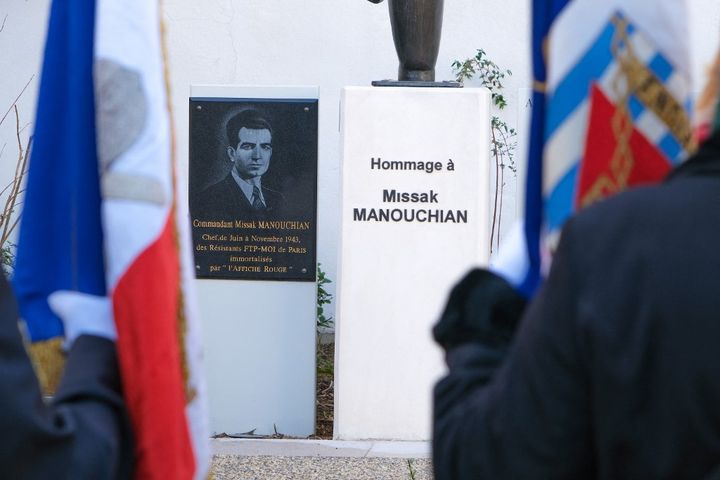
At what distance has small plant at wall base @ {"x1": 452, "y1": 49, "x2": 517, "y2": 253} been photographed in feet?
24.8

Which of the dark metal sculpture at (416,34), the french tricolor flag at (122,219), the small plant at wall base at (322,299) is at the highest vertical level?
the dark metal sculpture at (416,34)

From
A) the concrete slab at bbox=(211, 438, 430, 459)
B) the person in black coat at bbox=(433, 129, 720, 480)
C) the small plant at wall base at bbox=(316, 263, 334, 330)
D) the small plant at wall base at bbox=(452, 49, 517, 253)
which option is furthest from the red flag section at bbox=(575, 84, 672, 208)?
the small plant at wall base at bbox=(452, 49, 517, 253)

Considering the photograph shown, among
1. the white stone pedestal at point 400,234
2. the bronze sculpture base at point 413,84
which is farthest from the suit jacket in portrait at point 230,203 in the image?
the bronze sculpture base at point 413,84

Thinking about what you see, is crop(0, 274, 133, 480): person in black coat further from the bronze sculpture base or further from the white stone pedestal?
the bronze sculpture base

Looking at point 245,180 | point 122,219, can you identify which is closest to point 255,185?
point 245,180

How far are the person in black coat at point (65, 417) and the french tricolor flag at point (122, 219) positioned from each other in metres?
0.03

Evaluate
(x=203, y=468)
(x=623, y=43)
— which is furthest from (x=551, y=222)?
(x=203, y=468)

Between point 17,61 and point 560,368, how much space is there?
723cm

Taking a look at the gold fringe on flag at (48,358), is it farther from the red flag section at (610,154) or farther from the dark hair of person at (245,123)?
the dark hair of person at (245,123)

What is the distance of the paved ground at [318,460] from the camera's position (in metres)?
4.48

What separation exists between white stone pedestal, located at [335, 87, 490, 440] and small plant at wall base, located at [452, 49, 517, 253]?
93.1 inches

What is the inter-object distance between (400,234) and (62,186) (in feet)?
12.2

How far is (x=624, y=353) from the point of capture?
3.61ft

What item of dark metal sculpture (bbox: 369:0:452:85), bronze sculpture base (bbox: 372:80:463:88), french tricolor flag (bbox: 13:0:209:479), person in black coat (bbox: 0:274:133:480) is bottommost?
person in black coat (bbox: 0:274:133:480)
